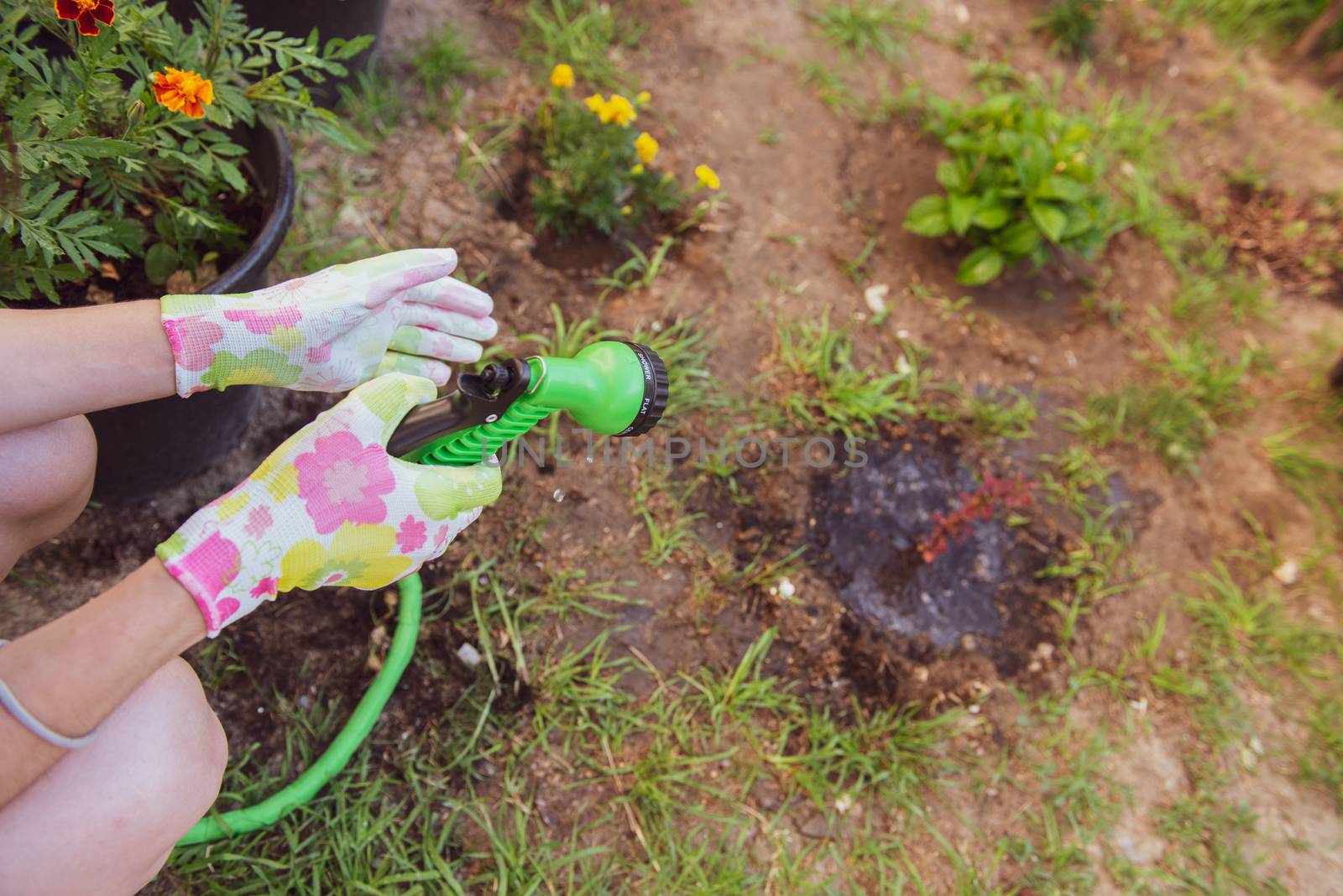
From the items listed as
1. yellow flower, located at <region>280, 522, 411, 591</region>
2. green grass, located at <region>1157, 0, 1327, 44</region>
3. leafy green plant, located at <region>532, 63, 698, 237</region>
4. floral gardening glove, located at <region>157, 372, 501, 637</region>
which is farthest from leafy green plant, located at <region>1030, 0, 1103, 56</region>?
yellow flower, located at <region>280, 522, 411, 591</region>

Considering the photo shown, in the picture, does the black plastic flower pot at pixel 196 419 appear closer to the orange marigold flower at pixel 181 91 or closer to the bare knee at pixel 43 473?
the bare knee at pixel 43 473

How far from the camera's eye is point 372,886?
1497mm

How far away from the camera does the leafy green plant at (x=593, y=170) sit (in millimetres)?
2021

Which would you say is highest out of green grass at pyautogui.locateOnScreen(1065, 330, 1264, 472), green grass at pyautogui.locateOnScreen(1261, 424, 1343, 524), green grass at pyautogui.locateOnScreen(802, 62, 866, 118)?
green grass at pyautogui.locateOnScreen(802, 62, 866, 118)

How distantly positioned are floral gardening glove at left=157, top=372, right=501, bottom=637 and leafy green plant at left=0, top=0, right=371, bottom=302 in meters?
0.39

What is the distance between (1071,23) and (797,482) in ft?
6.57

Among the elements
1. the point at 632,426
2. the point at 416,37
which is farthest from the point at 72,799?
the point at 416,37

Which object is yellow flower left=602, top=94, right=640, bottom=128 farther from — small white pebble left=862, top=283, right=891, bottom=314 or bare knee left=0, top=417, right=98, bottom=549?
bare knee left=0, top=417, right=98, bottom=549

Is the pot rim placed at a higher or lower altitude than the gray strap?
higher

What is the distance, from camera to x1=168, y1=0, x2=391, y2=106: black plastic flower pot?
5.81ft

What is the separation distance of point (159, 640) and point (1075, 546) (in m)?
1.93

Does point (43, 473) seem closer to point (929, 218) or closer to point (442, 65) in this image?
point (442, 65)

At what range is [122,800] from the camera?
1069 mm

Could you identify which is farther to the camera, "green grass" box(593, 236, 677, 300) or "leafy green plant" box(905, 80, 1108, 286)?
"leafy green plant" box(905, 80, 1108, 286)
